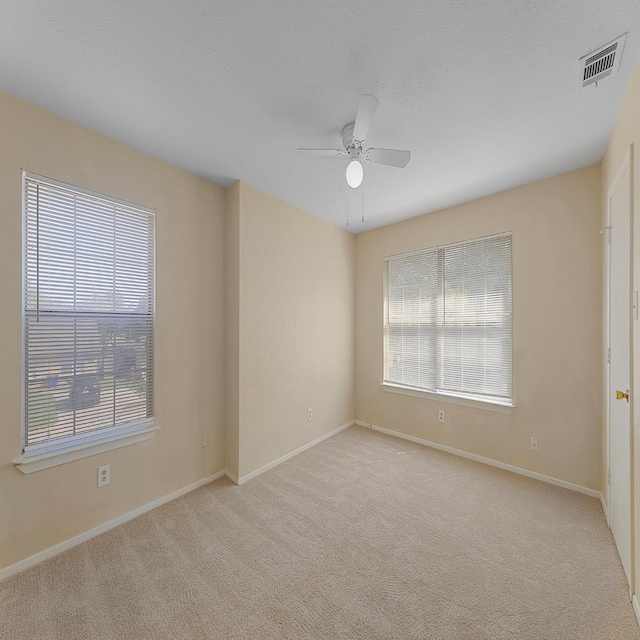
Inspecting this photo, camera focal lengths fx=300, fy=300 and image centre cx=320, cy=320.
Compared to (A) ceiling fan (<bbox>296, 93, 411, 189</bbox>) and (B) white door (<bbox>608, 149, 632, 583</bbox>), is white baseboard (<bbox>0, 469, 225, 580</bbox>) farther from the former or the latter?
(B) white door (<bbox>608, 149, 632, 583</bbox>)

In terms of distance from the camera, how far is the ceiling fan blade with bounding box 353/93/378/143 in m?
1.45

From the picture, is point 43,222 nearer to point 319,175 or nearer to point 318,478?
point 319,175

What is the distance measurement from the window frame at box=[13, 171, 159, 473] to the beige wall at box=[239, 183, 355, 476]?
713 mm

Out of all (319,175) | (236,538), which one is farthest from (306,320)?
(236,538)

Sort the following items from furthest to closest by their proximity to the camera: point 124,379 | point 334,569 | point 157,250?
1. point 157,250
2. point 124,379
3. point 334,569

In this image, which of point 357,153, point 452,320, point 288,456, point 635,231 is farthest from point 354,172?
point 288,456

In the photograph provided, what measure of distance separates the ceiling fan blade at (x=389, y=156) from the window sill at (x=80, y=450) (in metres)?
2.47

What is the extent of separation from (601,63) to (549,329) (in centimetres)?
189

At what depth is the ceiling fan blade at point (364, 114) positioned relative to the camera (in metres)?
1.45

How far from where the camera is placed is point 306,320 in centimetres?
340

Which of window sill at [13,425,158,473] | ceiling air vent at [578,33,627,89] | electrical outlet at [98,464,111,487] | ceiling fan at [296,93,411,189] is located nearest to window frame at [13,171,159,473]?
window sill at [13,425,158,473]

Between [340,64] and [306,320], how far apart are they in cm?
233

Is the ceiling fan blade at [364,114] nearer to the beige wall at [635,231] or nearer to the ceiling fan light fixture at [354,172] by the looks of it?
the ceiling fan light fixture at [354,172]

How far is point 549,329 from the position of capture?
263 cm
